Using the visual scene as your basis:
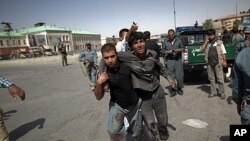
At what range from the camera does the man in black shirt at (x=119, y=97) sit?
3268 millimetres

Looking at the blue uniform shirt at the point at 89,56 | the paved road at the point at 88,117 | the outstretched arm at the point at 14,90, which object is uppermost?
the blue uniform shirt at the point at 89,56

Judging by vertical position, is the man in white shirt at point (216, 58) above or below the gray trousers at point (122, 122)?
above

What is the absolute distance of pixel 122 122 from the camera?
→ 138 inches

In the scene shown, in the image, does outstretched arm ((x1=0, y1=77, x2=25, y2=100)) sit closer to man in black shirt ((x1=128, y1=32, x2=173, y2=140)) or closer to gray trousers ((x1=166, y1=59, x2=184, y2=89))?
man in black shirt ((x1=128, y1=32, x2=173, y2=140))

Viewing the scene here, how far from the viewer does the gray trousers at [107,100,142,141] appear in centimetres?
344

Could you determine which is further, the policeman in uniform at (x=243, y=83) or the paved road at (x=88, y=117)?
the paved road at (x=88, y=117)

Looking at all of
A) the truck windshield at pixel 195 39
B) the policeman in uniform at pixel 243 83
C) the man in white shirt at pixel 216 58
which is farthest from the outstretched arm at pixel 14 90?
the truck windshield at pixel 195 39

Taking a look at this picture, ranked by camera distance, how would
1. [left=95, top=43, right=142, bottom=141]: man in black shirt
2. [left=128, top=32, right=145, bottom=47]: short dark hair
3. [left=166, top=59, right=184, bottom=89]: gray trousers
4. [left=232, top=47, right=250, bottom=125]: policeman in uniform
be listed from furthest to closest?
[left=166, top=59, right=184, bottom=89]: gray trousers
[left=128, top=32, right=145, bottom=47]: short dark hair
[left=95, top=43, right=142, bottom=141]: man in black shirt
[left=232, top=47, right=250, bottom=125]: policeman in uniform

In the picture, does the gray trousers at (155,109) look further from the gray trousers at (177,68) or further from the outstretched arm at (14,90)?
the gray trousers at (177,68)

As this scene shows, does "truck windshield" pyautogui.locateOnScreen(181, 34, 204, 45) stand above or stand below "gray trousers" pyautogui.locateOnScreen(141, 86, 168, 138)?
above

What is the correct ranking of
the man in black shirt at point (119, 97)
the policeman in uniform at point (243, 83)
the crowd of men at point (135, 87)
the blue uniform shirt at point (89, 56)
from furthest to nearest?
the blue uniform shirt at point (89, 56), the man in black shirt at point (119, 97), the crowd of men at point (135, 87), the policeman in uniform at point (243, 83)

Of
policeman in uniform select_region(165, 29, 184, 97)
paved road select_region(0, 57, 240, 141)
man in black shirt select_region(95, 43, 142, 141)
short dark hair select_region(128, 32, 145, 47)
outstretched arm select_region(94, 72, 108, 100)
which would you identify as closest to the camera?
outstretched arm select_region(94, 72, 108, 100)

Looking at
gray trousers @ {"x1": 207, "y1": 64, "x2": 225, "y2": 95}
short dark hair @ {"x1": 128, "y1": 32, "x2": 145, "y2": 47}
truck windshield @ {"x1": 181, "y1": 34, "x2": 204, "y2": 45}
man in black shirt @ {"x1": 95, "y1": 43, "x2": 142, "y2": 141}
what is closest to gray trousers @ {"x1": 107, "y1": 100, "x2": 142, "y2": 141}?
man in black shirt @ {"x1": 95, "y1": 43, "x2": 142, "y2": 141}

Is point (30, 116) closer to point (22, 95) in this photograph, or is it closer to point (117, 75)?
point (22, 95)
